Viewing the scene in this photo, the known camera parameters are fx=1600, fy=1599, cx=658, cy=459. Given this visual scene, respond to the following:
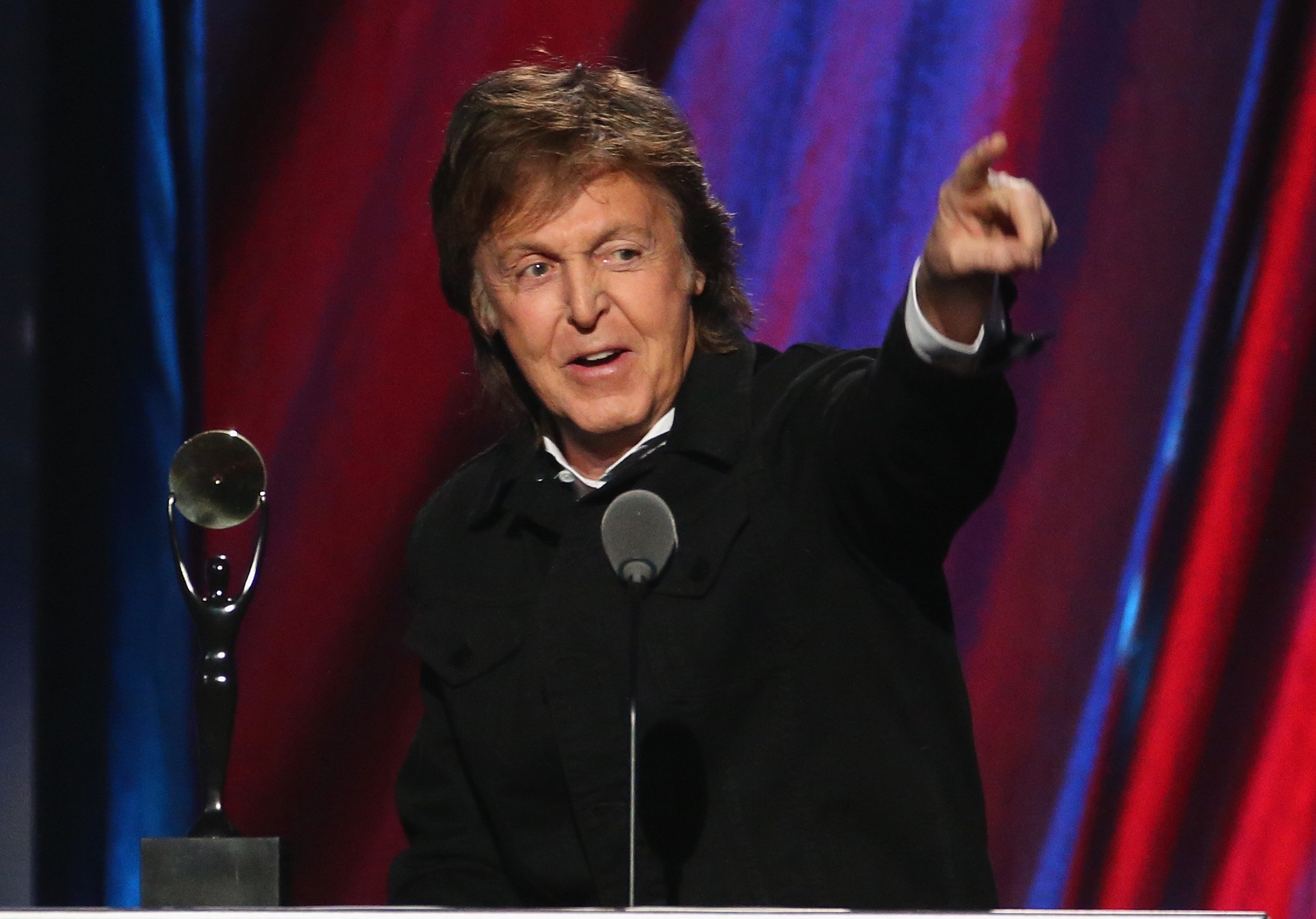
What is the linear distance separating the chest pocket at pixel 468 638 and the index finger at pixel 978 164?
2.45 ft

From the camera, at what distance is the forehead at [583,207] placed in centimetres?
169

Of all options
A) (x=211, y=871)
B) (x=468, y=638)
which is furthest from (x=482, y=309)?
(x=211, y=871)

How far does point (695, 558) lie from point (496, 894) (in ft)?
1.43

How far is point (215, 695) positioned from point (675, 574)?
466 mm

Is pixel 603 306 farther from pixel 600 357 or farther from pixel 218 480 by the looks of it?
pixel 218 480

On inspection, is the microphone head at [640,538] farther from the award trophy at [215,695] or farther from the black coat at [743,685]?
the award trophy at [215,695]

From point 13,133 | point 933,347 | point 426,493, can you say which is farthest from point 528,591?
point 13,133

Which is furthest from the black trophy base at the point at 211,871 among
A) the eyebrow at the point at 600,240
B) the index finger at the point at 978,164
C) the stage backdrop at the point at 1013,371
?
the stage backdrop at the point at 1013,371

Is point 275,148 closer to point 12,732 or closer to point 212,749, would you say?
point 12,732

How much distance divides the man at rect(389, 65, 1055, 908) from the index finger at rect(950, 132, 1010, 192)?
11cm

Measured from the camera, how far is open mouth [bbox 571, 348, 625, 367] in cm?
170

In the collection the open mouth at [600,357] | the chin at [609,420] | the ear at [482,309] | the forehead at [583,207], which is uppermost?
the forehead at [583,207]

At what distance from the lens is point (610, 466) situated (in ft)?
5.85

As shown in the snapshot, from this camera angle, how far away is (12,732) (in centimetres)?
231
